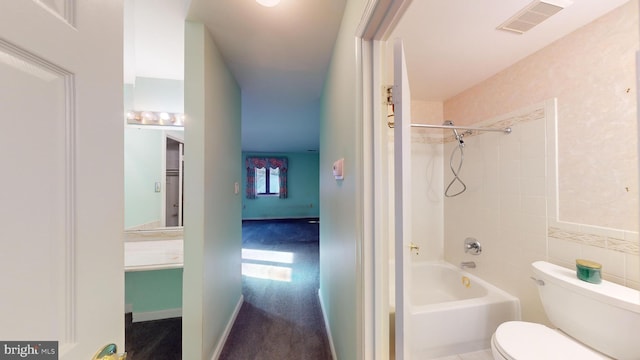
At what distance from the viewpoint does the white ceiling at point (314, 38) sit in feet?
3.99

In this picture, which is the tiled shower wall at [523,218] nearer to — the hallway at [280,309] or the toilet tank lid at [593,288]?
the toilet tank lid at [593,288]

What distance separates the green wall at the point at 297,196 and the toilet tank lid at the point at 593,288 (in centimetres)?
624

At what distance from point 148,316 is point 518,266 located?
3.21 m

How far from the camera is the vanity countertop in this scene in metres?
1.58

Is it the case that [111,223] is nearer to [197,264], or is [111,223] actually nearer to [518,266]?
[197,264]

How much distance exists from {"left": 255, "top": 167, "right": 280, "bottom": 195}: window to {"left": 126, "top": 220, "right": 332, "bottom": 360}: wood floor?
409 centimetres

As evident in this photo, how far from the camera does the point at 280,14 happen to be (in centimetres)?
129

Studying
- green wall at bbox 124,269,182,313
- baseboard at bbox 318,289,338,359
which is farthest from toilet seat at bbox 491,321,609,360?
green wall at bbox 124,269,182,313

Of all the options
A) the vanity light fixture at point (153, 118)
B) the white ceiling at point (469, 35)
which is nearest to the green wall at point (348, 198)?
the white ceiling at point (469, 35)

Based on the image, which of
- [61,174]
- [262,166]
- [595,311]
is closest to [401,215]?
[61,174]

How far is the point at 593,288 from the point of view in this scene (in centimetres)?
114

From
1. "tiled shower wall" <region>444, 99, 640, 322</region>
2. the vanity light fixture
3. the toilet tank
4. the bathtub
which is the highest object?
the vanity light fixture

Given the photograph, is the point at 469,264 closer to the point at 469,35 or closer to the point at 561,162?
the point at 561,162

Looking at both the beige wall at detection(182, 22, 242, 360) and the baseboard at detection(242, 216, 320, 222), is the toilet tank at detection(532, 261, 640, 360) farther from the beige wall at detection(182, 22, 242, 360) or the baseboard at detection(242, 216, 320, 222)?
the baseboard at detection(242, 216, 320, 222)
